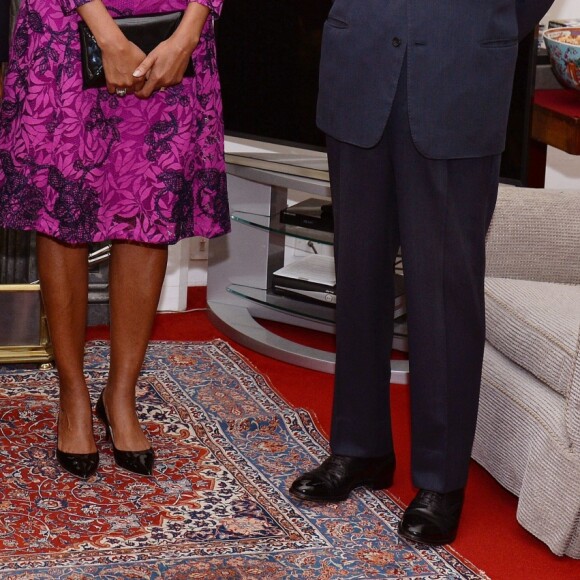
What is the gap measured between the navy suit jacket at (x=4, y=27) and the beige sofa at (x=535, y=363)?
1.09 m

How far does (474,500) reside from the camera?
2.29m

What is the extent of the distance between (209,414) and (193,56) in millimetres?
915

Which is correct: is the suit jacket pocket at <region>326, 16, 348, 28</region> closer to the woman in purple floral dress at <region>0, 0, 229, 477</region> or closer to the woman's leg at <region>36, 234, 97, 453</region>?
the woman in purple floral dress at <region>0, 0, 229, 477</region>

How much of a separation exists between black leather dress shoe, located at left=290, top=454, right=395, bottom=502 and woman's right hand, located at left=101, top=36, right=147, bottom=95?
2.72 feet

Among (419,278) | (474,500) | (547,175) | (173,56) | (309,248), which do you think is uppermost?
(173,56)

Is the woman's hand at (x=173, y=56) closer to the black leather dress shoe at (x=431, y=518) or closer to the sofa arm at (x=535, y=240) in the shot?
the sofa arm at (x=535, y=240)

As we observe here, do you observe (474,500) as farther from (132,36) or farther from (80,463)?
(132,36)

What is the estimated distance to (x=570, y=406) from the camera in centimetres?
199

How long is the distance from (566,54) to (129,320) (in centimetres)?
123

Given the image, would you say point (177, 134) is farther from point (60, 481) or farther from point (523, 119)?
point (523, 119)

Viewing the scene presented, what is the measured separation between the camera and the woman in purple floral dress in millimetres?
2064

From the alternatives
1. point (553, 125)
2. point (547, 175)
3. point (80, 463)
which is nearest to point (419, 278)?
point (80, 463)

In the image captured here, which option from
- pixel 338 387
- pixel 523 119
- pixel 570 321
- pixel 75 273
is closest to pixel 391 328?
pixel 338 387

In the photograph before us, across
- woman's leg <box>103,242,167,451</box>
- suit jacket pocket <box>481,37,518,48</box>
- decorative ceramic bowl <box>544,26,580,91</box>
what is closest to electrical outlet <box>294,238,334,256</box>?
decorative ceramic bowl <box>544,26,580,91</box>
